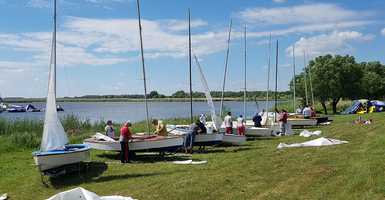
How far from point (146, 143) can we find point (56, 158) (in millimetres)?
5045

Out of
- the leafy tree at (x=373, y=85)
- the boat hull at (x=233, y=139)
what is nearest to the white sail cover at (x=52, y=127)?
the boat hull at (x=233, y=139)

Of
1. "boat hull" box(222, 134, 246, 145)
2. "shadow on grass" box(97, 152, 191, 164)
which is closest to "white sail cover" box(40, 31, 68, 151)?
"shadow on grass" box(97, 152, 191, 164)

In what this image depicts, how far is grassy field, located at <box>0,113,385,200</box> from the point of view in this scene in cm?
1171

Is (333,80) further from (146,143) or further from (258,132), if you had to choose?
(146,143)

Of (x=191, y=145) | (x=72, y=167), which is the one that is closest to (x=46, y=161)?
(x=72, y=167)

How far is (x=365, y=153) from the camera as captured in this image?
1575 cm

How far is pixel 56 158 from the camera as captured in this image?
16031 mm

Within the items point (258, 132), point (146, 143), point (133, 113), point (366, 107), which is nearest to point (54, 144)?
point (146, 143)

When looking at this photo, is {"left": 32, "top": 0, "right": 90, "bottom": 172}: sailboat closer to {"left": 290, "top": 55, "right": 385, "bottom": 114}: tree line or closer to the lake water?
the lake water

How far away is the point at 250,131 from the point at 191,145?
8272 mm

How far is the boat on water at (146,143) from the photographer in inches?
803

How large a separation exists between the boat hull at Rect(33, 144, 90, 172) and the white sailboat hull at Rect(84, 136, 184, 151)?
3.54 meters

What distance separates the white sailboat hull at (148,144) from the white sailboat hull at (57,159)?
354 cm

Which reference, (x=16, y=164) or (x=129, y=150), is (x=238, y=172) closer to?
(x=129, y=150)
